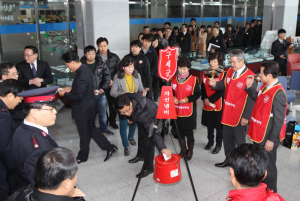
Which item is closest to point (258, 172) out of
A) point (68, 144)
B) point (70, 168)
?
point (70, 168)

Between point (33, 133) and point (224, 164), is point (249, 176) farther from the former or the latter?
point (224, 164)

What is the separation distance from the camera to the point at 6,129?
8.09ft

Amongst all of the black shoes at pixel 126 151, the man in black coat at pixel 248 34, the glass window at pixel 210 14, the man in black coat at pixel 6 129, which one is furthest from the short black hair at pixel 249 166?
the glass window at pixel 210 14

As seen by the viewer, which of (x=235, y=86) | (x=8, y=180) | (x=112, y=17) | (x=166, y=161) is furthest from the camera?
(x=112, y=17)

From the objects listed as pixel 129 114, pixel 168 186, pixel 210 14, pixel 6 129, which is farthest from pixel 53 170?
pixel 210 14

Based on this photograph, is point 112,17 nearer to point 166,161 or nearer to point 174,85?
point 174,85

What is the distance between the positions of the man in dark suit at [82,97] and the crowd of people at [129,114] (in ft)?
0.04

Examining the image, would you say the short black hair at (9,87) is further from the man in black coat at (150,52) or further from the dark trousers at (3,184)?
the man in black coat at (150,52)

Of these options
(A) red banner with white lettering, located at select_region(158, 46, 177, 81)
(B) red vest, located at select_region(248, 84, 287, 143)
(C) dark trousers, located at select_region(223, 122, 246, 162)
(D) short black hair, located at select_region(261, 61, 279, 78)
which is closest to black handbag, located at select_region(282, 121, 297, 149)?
(C) dark trousers, located at select_region(223, 122, 246, 162)

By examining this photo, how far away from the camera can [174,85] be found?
3877 mm

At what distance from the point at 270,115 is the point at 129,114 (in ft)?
4.64

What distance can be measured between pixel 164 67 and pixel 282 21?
35.2ft

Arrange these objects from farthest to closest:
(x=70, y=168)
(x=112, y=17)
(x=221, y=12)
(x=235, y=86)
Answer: (x=221, y=12)
(x=112, y=17)
(x=235, y=86)
(x=70, y=168)

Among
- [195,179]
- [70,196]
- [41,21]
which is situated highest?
[41,21]
